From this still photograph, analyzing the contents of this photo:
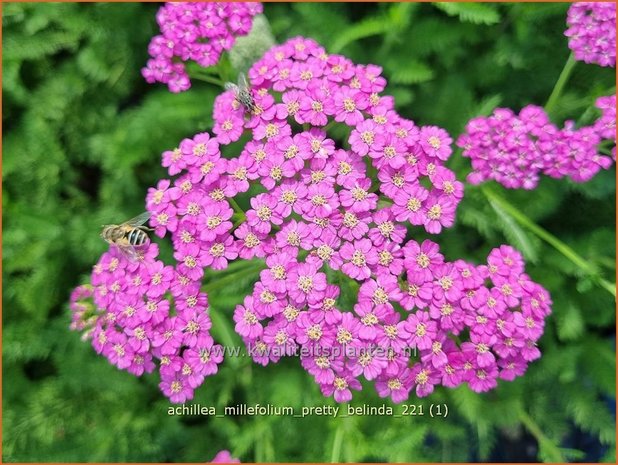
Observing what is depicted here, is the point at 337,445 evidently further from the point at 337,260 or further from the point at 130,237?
the point at 130,237

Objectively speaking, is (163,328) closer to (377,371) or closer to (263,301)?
(263,301)

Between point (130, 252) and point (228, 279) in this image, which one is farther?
point (228, 279)

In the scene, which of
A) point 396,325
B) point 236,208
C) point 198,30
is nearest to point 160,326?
point 236,208

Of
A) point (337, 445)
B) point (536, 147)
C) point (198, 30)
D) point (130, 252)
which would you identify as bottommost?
point (337, 445)

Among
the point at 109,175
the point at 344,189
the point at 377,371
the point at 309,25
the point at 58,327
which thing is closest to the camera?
the point at 377,371

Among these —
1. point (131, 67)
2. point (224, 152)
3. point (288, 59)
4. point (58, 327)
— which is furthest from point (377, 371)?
point (131, 67)

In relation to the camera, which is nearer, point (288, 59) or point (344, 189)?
point (344, 189)

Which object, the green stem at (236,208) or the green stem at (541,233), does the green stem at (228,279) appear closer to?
the green stem at (236,208)
